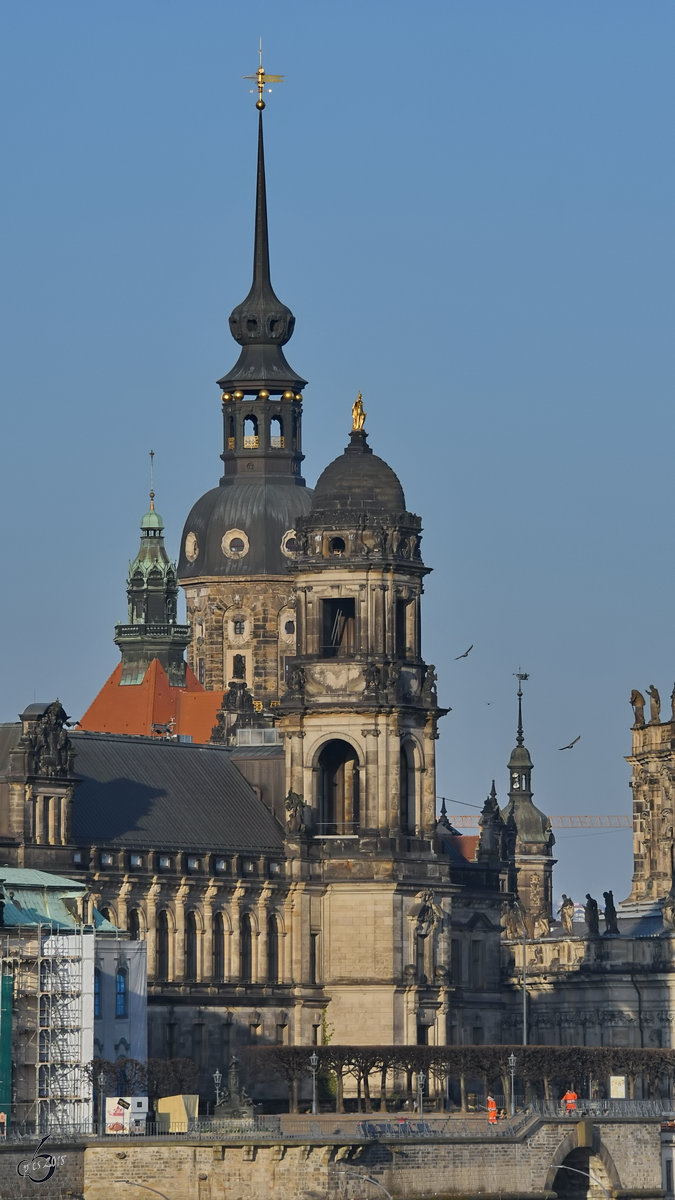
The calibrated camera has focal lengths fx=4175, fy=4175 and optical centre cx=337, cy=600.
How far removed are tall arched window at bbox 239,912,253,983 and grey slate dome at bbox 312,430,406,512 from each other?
18035 mm

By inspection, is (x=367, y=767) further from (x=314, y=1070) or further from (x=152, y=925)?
(x=314, y=1070)

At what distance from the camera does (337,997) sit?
173 meters

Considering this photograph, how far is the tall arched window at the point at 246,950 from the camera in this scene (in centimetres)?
17138

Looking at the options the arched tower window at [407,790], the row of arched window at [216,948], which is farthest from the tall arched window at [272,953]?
the arched tower window at [407,790]

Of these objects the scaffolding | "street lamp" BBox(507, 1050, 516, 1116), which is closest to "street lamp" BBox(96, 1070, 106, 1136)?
the scaffolding

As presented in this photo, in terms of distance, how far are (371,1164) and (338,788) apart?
1355 inches

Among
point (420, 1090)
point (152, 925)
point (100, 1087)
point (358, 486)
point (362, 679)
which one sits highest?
point (358, 486)

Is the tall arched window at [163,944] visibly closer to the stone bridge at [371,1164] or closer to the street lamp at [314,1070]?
the street lamp at [314,1070]

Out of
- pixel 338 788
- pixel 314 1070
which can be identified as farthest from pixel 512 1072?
pixel 338 788

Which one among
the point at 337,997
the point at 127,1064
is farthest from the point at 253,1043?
the point at 127,1064

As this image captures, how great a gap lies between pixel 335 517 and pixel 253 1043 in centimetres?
2250

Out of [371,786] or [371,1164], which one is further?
[371,786]

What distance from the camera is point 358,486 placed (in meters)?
177

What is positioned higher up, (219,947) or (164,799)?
(164,799)
